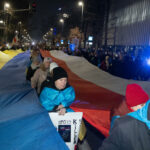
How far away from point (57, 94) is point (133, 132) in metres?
1.96

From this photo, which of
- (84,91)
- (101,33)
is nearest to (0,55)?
(84,91)

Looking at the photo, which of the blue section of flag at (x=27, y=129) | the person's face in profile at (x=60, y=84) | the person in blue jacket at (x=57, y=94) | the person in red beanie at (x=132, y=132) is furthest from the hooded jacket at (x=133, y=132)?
the person's face in profile at (x=60, y=84)

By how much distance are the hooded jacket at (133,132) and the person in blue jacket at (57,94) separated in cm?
171

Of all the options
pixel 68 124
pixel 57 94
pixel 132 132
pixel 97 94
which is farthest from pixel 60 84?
pixel 97 94

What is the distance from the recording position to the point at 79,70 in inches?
399

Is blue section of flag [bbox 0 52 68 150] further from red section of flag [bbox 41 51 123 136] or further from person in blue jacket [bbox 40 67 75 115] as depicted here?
red section of flag [bbox 41 51 123 136]

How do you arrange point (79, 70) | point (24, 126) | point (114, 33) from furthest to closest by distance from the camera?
point (114, 33), point (79, 70), point (24, 126)

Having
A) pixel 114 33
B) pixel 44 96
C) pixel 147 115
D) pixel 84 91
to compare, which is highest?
pixel 114 33

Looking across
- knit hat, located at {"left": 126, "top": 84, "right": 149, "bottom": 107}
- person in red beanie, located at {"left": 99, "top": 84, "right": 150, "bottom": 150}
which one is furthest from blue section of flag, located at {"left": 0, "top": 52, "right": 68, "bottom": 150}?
knit hat, located at {"left": 126, "top": 84, "right": 149, "bottom": 107}

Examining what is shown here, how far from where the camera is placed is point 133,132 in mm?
2008

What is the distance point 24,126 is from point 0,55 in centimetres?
1023

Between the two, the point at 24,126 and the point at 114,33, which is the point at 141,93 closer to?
the point at 24,126

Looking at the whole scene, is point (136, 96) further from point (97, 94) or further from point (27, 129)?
point (97, 94)

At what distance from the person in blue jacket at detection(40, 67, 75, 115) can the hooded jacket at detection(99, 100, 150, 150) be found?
171 cm
